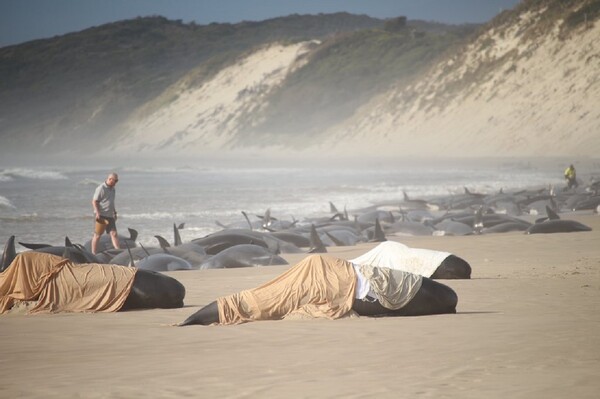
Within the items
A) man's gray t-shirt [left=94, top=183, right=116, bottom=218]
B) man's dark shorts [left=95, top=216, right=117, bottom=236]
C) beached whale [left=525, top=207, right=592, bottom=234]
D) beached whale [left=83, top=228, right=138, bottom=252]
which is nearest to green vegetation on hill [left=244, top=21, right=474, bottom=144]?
beached whale [left=525, top=207, right=592, bottom=234]

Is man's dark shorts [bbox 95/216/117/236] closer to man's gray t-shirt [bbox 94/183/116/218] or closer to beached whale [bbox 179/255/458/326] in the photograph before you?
man's gray t-shirt [bbox 94/183/116/218]

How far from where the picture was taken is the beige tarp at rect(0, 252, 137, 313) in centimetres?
948

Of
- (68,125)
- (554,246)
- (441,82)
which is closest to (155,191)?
(554,246)

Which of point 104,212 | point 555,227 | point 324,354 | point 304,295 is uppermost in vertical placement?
point 104,212

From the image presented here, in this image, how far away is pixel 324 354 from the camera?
7.08 meters

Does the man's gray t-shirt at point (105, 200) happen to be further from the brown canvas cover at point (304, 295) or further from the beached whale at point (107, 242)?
the brown canvas cover at point (304, 295)

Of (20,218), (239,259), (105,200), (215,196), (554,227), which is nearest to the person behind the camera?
(239,259)

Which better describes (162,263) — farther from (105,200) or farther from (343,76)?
(343,76)

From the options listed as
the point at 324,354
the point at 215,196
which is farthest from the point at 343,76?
the point at 324,354

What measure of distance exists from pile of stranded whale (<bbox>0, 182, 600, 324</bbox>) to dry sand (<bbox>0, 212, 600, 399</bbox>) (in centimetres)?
165

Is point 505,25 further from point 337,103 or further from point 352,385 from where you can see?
point 352,385

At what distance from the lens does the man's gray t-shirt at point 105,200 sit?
17594 mm

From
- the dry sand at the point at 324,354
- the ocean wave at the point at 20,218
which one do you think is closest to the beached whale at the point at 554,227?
the dry sand at the point at 324,354

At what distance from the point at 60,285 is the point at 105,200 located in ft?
27.4
